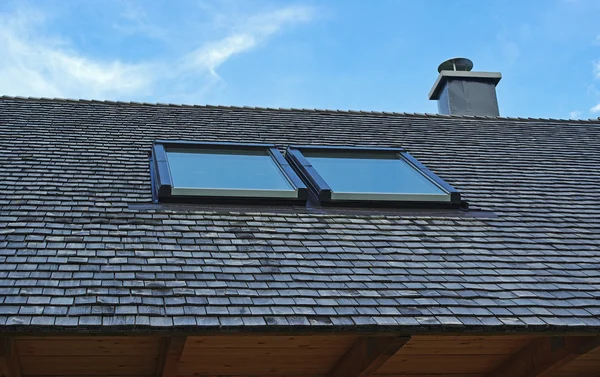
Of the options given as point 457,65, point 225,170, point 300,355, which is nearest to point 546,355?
point 300,355

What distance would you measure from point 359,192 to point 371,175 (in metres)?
0.58

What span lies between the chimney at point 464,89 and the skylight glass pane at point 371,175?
411 cm

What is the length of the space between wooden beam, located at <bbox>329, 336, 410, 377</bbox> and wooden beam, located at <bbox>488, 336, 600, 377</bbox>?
94 cm

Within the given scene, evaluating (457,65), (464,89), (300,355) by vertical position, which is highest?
(457,65)

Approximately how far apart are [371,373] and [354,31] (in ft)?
18.4

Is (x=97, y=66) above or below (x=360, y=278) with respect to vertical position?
above

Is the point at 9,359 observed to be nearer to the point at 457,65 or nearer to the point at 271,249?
the point at 271,249

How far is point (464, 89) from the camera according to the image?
1085cm

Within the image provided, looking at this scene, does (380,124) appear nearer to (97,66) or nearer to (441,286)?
(97,66)

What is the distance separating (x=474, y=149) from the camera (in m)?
7.82

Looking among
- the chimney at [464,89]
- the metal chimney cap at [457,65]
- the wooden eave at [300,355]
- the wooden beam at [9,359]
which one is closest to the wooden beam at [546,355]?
the wooden eave at [300,355]

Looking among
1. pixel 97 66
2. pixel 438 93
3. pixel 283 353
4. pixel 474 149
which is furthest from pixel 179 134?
pixel 438 93

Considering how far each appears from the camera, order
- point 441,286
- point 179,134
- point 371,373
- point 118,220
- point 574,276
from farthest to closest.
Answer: point 179,134, point 118,220, point 574,276, point 441,286, point 371,373

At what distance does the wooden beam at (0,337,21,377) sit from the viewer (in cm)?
334
